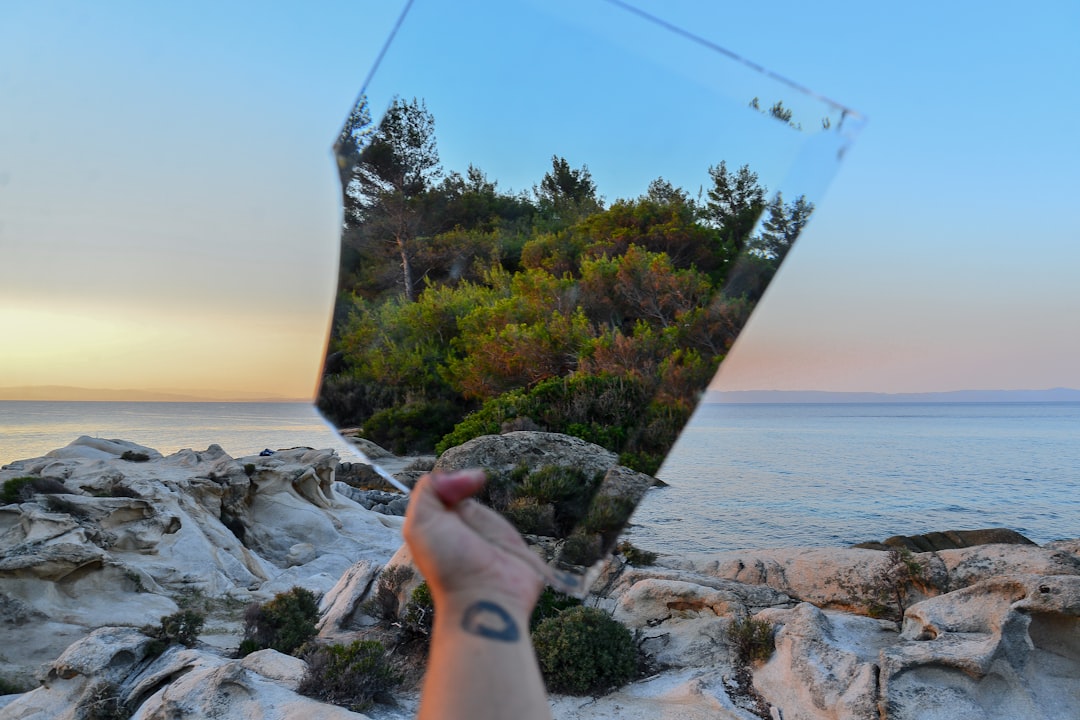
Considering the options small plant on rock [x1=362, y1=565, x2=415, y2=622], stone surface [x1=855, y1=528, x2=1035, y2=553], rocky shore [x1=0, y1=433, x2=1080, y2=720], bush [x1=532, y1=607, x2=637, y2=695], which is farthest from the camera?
stone surface [x1=855, y1=528, x2=1035, y2=553]

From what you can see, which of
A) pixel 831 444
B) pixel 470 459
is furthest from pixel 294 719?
pixel 831 444

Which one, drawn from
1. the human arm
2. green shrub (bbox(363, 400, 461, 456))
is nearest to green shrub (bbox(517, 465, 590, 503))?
green shrub (bbox(363, 400, 461, 456))

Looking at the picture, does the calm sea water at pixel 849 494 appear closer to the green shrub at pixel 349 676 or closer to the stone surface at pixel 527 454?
the green shrub at pixel 349 676

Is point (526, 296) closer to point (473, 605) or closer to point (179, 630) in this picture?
point (473, 605)

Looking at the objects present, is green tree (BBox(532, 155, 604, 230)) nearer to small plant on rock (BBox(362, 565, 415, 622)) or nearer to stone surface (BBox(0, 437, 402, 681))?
small plant on rock (BBox(362, 565, 415, 622))

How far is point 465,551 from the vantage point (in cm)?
92

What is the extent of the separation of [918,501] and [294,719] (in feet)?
65.1

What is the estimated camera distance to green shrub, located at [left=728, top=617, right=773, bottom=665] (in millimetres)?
6367

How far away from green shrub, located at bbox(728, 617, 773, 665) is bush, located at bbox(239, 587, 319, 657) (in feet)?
14.3

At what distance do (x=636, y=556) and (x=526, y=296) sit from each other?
8270 mm

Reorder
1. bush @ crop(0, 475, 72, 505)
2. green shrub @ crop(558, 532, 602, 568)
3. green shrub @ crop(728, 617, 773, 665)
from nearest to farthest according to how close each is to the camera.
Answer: green shrub @ crop(558, 532, 602, 568), green shrub @ crop(728, 617, 773, 665), bush @ crop(0, 475, 72, 505)

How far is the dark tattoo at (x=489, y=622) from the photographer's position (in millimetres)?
871

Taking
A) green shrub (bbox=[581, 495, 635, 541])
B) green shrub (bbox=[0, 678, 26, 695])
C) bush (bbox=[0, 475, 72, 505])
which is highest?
green shrub (bbox=[581, 495, 635, 541])

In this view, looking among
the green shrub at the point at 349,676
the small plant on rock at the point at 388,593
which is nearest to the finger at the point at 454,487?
the green shrub at the point at 349,676
